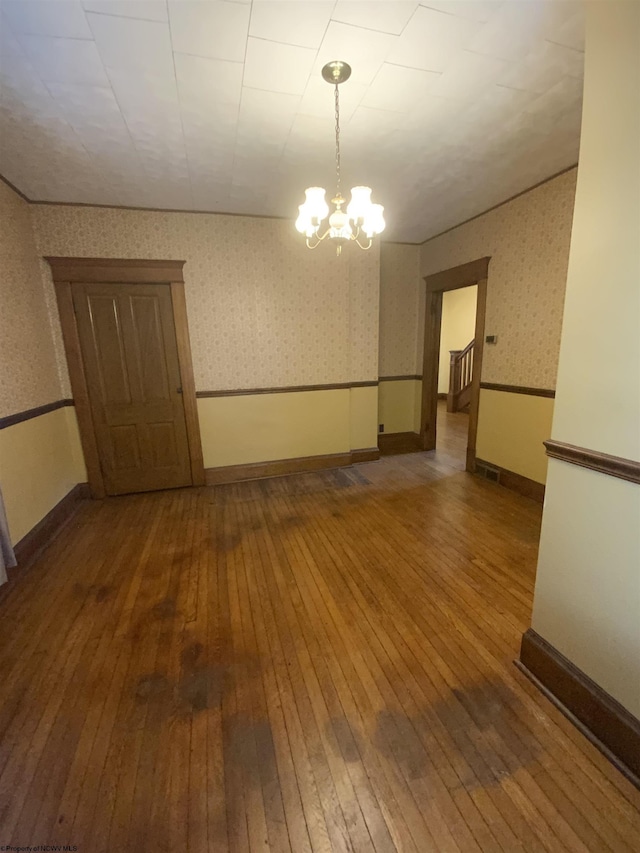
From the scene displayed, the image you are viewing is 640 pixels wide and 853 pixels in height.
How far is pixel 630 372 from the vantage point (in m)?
1.12

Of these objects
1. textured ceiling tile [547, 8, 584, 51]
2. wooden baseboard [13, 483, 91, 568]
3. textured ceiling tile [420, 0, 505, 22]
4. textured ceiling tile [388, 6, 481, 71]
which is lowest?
wooden baseboard [13, 483, 91, 568]

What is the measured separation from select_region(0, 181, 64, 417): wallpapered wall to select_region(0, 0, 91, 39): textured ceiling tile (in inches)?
66.3

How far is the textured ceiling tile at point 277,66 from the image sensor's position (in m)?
1.59

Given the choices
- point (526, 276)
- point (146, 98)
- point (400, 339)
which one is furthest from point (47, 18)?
point (400, 339)

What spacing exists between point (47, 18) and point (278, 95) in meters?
0.99

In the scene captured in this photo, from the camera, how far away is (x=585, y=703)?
4.40 ft

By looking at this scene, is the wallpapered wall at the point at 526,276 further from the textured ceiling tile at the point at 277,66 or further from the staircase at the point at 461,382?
the staircase at the point at 461,382

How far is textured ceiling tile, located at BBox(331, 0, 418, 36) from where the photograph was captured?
1391 millimetres

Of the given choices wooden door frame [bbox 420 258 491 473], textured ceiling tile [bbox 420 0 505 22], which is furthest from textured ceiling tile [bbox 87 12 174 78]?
wooden door frame [bbox 420 258 491 473]

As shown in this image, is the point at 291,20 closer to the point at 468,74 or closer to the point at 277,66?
the point at 277,66

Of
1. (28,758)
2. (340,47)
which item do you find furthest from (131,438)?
(340,47)

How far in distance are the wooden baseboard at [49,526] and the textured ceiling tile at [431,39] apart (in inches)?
144

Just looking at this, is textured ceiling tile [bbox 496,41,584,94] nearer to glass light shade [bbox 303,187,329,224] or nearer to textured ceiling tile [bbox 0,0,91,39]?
glass light shade [bbox 303,187,329,224]

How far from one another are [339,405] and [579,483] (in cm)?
309
